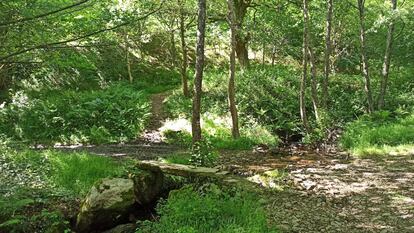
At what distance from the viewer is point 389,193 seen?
27.4 ft

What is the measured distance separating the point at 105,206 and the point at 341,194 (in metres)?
4.85

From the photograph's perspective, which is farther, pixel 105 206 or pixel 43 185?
pixel 43 185

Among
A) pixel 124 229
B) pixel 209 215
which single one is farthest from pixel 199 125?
pixel 209 215

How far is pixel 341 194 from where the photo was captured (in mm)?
8367

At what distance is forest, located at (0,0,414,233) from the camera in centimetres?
750

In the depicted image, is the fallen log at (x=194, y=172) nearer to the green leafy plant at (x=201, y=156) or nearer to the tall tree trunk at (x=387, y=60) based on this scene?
the green leafy plant at (x=201, y=156)

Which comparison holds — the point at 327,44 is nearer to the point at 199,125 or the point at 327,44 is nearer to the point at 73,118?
the point at 199,125

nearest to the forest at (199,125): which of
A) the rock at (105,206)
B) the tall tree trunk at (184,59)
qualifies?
the rock at (105,206)

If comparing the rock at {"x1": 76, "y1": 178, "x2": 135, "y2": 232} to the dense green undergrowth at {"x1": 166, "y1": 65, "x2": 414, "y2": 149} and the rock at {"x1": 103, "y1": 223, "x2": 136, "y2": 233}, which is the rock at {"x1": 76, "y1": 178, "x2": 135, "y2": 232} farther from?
the dense green undergrowth at {"x1": 166, "y1": 65, "x2": 414, "y2": 149}

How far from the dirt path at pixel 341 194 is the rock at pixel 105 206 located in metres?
2.82

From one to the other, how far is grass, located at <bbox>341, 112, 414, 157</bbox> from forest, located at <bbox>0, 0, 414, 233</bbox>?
65mm

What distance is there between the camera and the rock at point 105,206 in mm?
7699

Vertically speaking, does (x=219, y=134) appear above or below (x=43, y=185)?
above

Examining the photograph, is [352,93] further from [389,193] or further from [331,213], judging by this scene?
[331,213]
